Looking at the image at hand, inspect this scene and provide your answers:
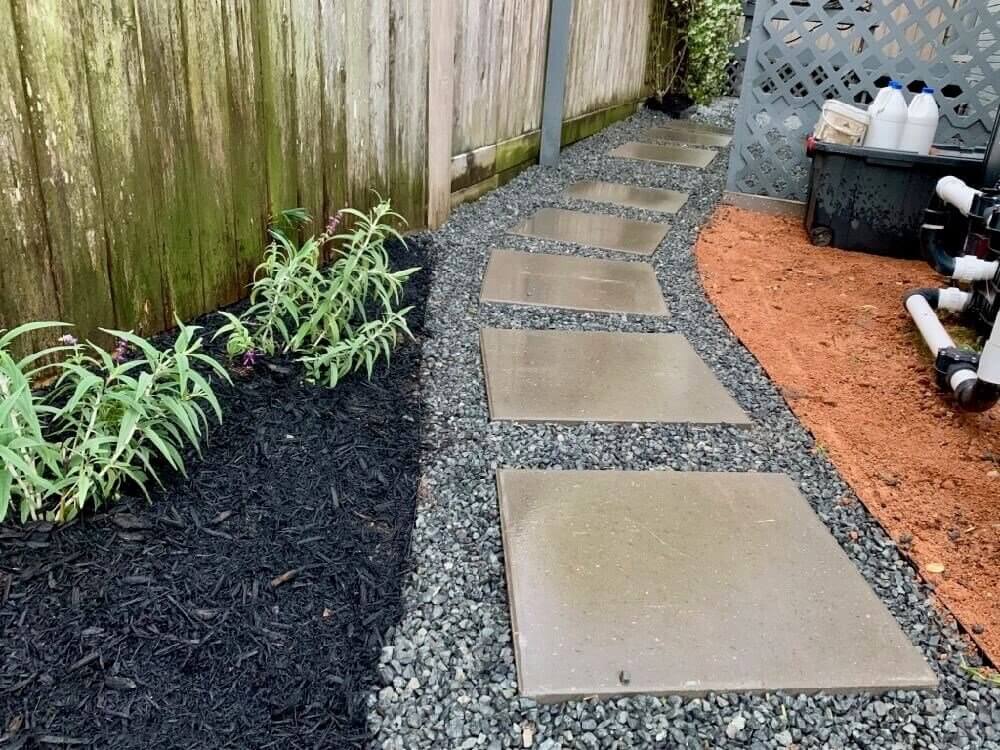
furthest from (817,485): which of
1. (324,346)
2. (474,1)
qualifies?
(474,1)

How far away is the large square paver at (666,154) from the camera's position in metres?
6.10

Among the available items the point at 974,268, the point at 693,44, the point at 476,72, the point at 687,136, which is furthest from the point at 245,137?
the point at 693,44

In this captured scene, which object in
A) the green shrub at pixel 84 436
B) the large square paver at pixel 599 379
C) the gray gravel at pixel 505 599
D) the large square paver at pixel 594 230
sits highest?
the green shrub at pixel 84 436

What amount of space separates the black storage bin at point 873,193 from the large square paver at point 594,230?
82 centimetres

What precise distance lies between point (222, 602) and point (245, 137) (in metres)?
1.61

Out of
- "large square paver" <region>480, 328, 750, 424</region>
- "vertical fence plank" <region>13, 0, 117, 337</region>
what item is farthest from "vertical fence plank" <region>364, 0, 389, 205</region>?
"vertical fence plank" <region>13, 0, 117, 337</region>

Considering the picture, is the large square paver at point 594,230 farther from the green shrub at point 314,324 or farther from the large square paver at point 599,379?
the green shrub at point 314,324

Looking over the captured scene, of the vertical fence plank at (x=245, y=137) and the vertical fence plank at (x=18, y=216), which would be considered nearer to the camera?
the vertical fence plank at (x=18, y=216)

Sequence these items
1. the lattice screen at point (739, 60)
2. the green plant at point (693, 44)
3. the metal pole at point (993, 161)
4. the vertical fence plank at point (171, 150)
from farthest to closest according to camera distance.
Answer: the lattice screen at point (739, 60) → the green plant at point (693, 44) → the metal pole at point (993, 161) → the vertical fence plank at point (171, 150)

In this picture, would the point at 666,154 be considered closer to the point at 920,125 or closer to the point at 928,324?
the point at 920,125

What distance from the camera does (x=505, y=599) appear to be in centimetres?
158

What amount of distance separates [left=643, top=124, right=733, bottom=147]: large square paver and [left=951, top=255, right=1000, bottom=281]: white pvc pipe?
4.41 meters

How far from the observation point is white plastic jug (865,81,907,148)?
151 inches

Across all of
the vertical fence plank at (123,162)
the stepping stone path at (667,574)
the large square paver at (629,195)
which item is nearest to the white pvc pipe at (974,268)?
the stepping stone path at (667,574)
